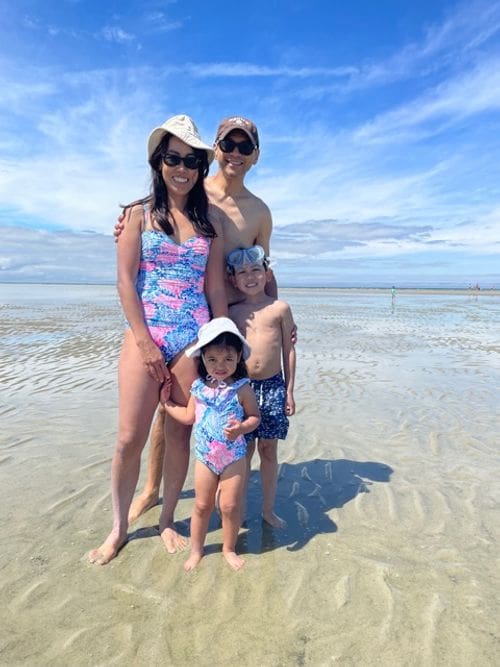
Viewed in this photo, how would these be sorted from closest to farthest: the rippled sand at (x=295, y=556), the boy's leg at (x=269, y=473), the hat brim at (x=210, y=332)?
1. the rippled sand at (x=295, y=556)
2. the hat brim at (x=210, y=332)
3. the boy's leg at (x=269, y=473)

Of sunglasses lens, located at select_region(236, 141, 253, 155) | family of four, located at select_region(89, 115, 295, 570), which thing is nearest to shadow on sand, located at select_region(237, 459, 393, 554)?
family of four, located at select_region(89, 115, 295, 570)

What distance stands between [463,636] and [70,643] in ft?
7.55

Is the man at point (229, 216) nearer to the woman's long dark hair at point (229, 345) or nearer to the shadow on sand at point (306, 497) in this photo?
the woman's long dark hair at point (229, 345)

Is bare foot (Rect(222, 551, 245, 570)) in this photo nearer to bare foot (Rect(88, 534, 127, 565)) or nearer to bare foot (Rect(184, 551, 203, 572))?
bare foot (Rect(184, 551, 203, 572))

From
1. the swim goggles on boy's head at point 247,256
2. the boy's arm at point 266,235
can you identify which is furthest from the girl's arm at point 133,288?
the boy's arm at point 266,235

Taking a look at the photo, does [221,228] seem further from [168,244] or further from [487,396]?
[487,396]

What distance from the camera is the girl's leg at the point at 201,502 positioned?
11.4ft

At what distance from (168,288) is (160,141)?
1.06 m

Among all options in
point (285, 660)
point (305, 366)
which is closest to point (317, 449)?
point (285, 660)

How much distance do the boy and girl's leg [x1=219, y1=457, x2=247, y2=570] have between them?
0.48 m

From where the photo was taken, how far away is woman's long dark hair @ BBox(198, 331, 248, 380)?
335cm

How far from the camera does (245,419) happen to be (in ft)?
11.7

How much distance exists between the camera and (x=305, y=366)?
36.5ft

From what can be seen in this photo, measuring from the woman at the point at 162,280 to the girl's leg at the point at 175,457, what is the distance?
1 cm
